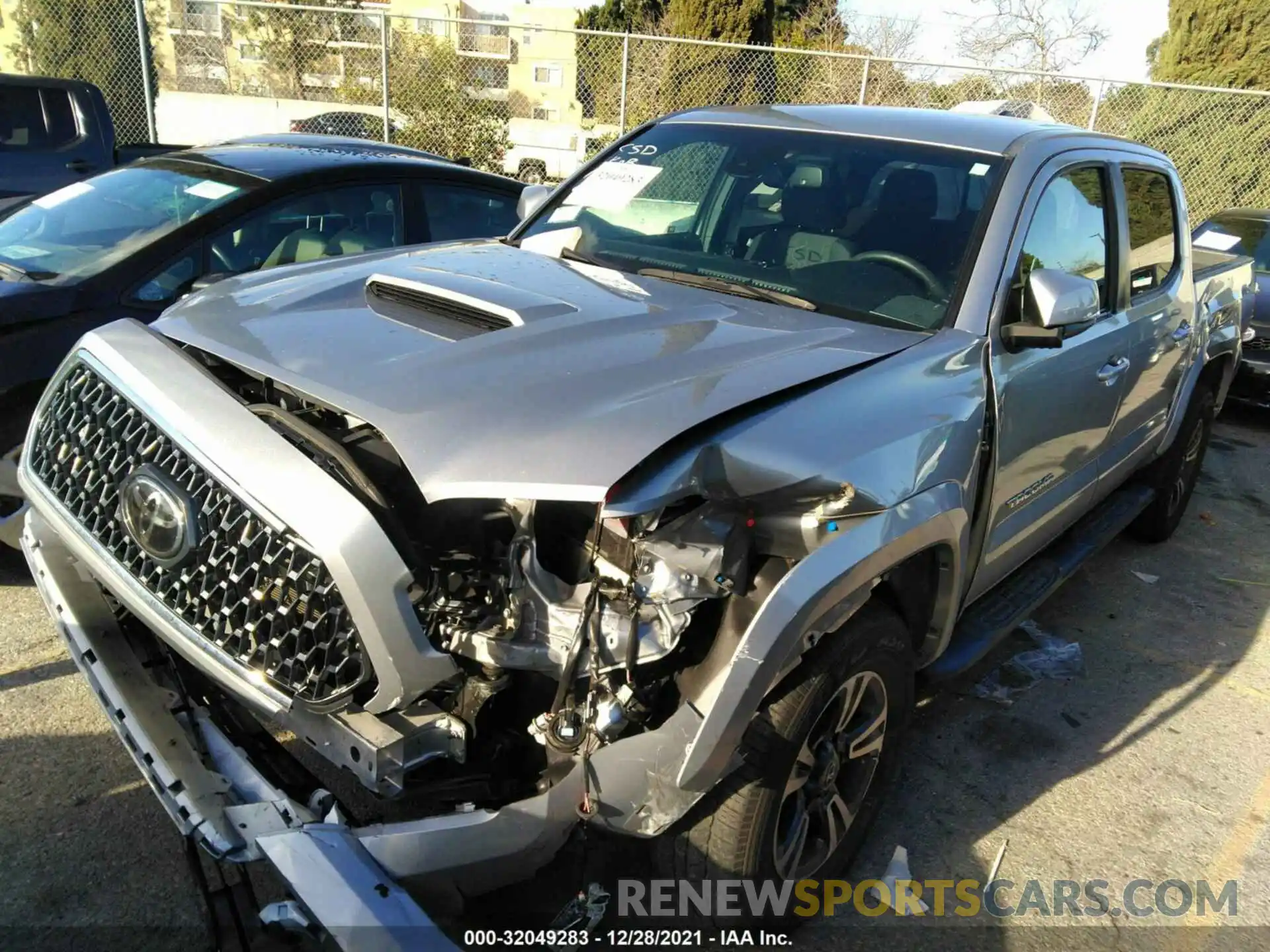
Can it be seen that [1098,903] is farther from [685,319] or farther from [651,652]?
[685,319]

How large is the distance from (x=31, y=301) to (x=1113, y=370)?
13.3 ft

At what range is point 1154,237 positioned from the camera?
4277 millimetres

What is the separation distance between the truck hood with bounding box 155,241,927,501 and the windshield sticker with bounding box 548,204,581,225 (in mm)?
683

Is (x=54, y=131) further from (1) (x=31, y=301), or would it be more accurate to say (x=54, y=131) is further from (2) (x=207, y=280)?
(2) (x=207, y=280)

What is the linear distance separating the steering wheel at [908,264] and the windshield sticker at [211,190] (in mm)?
2892

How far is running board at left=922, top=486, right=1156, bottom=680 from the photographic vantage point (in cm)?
315

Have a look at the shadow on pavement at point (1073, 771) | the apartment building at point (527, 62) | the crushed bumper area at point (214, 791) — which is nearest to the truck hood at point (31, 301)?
the crushed bumper area at point (214, 791)

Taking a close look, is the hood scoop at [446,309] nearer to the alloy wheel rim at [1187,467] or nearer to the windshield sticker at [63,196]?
the windshield sticker at [63,196]

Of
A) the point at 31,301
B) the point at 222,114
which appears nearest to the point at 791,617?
the point at 31,301

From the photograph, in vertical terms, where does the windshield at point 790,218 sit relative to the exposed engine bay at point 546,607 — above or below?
above

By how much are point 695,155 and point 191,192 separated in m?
2.37

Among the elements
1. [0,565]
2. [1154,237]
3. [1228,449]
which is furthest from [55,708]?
[1228,449]

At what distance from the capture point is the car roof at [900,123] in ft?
11.0

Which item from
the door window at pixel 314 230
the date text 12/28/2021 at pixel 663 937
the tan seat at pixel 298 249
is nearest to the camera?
the date text 12/28/2021 at pixel 663 937
